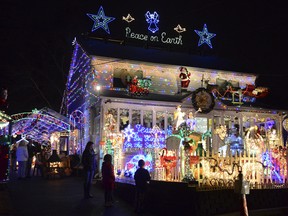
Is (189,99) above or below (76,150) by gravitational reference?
above

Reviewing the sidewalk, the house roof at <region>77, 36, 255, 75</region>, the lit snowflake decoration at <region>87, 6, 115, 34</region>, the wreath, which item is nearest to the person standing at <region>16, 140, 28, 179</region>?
the sidewalk

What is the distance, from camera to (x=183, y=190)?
29.9 ft

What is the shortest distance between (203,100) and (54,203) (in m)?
11.8

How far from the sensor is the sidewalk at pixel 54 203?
9031mm

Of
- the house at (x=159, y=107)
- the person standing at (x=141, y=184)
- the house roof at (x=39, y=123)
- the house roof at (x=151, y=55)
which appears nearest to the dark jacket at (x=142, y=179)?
the person standing at (x=141, y=184)

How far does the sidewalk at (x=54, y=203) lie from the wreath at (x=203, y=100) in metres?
8.61

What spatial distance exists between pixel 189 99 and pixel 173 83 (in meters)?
2.49

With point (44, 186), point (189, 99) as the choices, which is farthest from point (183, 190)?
point (189, 99)

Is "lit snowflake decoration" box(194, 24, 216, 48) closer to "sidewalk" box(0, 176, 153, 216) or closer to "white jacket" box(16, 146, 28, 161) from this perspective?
"white jacket" box(16, 146, 28, 161)

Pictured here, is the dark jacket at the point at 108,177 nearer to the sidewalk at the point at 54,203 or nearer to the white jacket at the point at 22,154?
the sidewalk at the point at 54,203

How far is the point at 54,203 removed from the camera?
10102 millimetres

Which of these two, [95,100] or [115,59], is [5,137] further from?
[115,59]

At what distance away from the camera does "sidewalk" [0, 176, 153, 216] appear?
9.03 meters

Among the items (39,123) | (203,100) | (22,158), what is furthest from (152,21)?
(22,158)
